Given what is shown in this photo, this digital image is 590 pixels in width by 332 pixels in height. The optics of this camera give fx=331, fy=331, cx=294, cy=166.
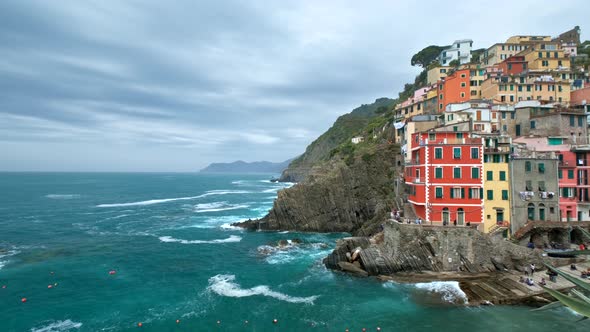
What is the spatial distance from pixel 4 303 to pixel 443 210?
45913 mm

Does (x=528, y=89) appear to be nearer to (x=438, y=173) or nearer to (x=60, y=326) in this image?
(x=438, y=173)

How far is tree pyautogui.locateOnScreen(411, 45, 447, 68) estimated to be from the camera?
102062 mm

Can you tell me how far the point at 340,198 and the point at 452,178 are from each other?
83.6ft

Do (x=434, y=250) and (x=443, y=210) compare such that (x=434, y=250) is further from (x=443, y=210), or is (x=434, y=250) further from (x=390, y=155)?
(x=390, y=155)

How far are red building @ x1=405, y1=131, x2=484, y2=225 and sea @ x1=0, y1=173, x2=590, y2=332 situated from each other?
918cm

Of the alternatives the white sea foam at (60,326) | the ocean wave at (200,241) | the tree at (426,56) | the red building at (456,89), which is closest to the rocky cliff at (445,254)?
the ocean wave at (200,241)

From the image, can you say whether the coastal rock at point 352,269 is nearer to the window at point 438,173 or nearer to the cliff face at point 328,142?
the window at point 438,173

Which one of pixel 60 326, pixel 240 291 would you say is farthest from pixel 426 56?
pixel 60 326

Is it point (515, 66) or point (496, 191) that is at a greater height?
point (515, 66)

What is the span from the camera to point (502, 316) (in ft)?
89.7

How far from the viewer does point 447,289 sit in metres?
32.0

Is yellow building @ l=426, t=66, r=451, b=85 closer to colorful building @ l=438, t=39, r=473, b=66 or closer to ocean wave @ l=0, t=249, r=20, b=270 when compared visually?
colorful building @ l=438, t=39, r=473, b=66

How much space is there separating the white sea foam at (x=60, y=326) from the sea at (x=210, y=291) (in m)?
0.08

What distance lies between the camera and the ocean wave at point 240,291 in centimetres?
3170
